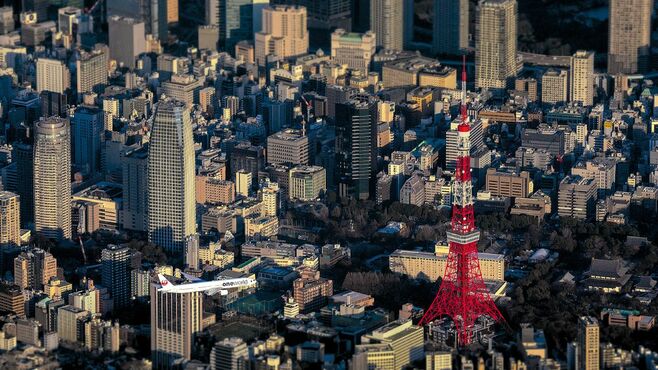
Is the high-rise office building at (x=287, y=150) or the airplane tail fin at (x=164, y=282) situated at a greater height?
the high-rise office building at (x=287, y=150)

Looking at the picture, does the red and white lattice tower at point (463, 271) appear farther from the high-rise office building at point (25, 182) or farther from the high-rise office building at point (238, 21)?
the high-rise office building at point (238, 21)

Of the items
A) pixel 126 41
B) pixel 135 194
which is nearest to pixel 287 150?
pixel 135 194

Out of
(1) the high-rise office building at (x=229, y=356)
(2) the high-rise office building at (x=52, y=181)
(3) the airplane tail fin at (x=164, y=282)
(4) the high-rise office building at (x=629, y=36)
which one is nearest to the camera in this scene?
(1) the high-rise office building at (x=229, y=356)

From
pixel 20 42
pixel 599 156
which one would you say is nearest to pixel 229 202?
pixel 599 156

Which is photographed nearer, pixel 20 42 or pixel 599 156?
pixel 599 156

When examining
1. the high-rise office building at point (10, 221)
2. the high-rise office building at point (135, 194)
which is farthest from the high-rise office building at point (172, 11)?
the high-rise office building at point (10, 221)

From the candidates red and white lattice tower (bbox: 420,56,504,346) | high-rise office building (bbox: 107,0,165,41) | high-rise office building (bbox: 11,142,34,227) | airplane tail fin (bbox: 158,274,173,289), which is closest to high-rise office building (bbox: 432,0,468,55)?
high-rise office building (bbox: 107,0,165,41)

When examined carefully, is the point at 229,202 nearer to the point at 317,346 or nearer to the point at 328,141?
the point at 328,141
